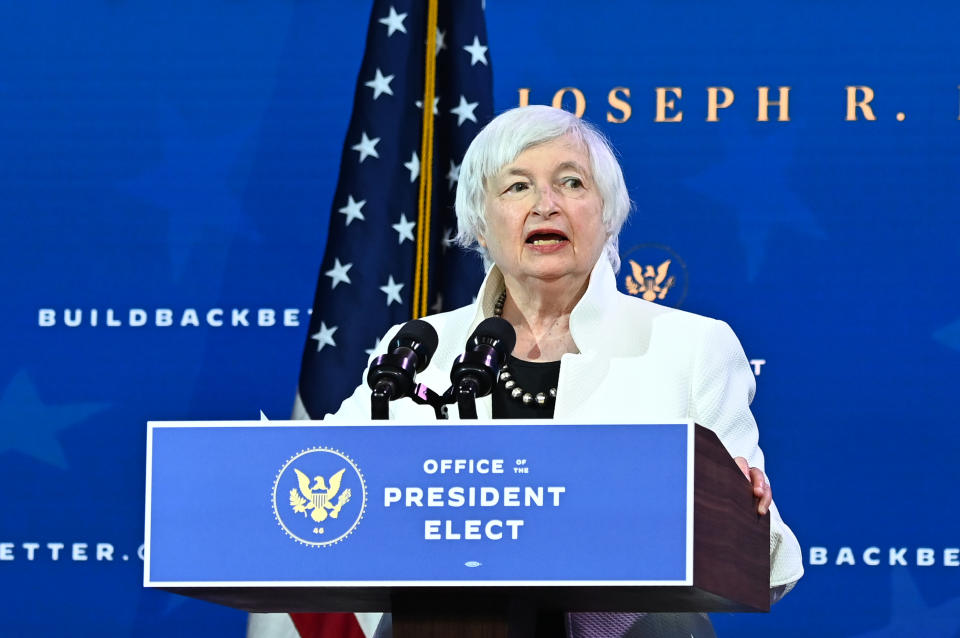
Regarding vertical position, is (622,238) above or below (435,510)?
above

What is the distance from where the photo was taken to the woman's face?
2.41m

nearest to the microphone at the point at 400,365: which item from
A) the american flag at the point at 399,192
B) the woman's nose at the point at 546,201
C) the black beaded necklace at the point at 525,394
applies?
the black beaded necklace at the point at 525,394

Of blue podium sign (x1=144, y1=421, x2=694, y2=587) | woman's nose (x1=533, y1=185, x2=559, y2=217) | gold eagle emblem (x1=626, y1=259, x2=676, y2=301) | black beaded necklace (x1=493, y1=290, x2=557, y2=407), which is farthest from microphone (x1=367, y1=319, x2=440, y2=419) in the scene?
A: gold eagle emblem (x1=626, y1=259, x2=676, y2=301)

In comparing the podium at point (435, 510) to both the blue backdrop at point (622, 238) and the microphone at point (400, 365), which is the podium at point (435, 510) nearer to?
the microphone at point (400, 365)

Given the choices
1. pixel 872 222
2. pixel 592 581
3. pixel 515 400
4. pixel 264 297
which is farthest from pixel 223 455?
pixel 872 222

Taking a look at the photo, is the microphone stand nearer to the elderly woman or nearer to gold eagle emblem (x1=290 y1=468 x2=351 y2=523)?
gold eagle emblem (x1=290 y1=468 x2=351 y2=523)

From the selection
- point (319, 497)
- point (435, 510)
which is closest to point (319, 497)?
point (319, 497)

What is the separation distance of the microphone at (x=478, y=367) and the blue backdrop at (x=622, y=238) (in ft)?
5.53

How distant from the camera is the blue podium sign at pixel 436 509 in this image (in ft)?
4.94

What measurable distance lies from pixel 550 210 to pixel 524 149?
12cm

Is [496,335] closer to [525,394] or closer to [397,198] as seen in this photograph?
[525,394]

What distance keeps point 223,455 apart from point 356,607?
0.31 metres

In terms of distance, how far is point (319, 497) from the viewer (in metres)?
1.54

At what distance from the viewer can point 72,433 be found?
3.58 m
